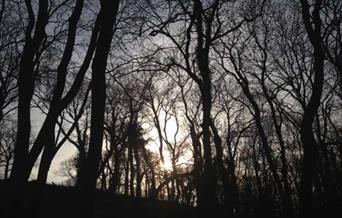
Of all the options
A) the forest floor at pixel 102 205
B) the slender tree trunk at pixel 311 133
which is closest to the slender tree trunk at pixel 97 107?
the slender tree trunk at pixel 311 133

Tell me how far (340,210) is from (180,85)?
12.6 metres

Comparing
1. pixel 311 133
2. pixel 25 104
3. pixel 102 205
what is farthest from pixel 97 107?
pixel 102 205

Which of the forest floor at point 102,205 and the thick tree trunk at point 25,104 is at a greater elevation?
the thick tree trunk at point 25,104

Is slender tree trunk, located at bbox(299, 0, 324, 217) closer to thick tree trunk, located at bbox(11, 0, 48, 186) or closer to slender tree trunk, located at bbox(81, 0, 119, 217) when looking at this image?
slender tree trunk, located at bbox(81, 0, 119, 217)

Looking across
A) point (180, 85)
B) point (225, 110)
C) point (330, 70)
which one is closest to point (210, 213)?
point (180, 85)

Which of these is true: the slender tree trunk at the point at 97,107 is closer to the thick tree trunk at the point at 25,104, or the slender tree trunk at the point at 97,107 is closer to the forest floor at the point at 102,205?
the thick tree trunk at the point at 25,104

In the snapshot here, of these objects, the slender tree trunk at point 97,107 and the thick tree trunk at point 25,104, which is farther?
the thick tree trunk at point 25,104

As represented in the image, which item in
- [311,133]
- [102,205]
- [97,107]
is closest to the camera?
[97,107]

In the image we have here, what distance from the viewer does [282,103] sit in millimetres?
20969

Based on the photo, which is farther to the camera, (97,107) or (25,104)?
(25,104)

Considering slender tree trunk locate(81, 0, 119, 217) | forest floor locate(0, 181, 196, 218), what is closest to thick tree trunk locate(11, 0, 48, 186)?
slender tree trunk locate(81, 0, 119, 217)

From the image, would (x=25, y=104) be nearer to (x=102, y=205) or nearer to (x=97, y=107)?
(x=97, y=107)

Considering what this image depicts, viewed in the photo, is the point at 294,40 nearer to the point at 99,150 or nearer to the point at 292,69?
the point at 292,69

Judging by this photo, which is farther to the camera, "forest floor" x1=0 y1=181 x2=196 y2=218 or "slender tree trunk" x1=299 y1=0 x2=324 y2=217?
"forest floor" x1=0 y1=181 x2=196 y2=218
